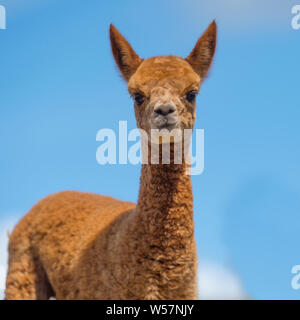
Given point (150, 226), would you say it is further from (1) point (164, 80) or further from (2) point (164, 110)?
(1) point (164, 80)

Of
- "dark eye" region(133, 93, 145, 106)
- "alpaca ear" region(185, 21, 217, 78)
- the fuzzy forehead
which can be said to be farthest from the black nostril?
"alpaca ear" region(185, 21, 217, 78)

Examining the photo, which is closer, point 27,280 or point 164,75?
point 164,75

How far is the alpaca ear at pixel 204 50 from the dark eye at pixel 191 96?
0.50 m

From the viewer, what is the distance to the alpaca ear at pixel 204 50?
20.6ft

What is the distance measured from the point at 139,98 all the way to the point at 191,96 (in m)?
0.67

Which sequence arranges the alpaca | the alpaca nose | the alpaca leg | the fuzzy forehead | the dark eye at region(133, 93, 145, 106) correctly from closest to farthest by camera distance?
1. the alpaca nose
2. the alpaca
3. the fuzzy forehead
4. the dark eye at region(133, 93, 145, 106)
5. the alpaca leg

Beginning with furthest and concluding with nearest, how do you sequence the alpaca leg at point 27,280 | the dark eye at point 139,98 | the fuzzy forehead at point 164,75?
the alpaca leg at point 27,280 < the dark eye at point 139,98 < the fuzzy forehead at point 164,75

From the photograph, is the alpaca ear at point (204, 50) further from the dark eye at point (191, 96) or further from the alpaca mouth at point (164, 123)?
the alpaca mouth at point (164, 123)

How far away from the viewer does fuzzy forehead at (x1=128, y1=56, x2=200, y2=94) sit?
5.77 meters

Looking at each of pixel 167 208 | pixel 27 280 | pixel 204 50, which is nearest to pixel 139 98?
pixel 204 50

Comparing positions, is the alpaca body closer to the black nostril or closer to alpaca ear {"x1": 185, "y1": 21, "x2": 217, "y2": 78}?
the black nostril

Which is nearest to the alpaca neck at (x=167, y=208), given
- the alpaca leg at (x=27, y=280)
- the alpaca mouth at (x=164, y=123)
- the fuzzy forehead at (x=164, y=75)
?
the alpaca mouth at (x=164, y=123)

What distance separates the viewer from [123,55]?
6348mm
